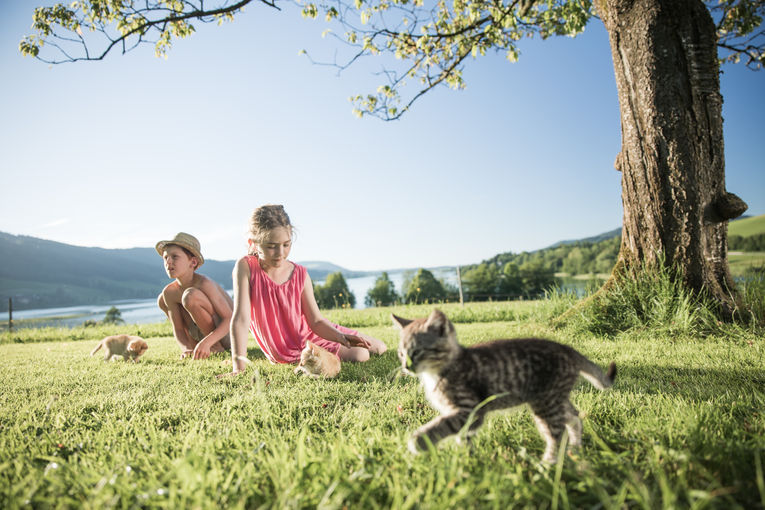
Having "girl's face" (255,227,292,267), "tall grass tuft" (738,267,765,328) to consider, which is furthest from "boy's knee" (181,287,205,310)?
"tall grass tuft" (738,267,765,328)

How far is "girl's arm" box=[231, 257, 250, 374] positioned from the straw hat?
148cm

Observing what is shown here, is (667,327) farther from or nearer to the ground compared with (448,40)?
nearer to the ground

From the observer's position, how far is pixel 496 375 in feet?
5.61

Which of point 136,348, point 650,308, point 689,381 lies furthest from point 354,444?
point 650,308

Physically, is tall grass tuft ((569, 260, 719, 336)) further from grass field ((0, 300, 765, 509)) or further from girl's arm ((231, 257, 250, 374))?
girl's arm ((231, 257, 250, 374))

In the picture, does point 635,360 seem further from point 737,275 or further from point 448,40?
point 448,40

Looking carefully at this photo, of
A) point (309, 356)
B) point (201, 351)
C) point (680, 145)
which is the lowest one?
point (201, 351)

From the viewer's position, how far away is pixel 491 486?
4.72 ft

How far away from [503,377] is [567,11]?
30.0 feet

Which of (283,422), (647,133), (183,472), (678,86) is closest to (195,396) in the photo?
(283,422)

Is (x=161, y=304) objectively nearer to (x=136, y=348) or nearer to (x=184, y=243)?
(x=136, y=348)

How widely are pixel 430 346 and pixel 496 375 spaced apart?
0.33 m

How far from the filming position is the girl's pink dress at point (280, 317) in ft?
15.5

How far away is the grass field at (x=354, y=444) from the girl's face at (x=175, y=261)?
1.55 m
